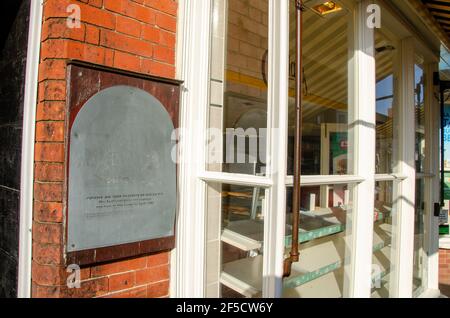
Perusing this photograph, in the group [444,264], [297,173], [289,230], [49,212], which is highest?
[297,173]

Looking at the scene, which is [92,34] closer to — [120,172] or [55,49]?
[55,49]

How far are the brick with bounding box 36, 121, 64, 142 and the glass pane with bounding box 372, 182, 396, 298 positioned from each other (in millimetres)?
2192

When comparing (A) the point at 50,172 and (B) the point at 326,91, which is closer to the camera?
(A) the point at 50,172

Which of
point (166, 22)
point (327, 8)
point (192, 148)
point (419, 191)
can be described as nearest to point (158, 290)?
point (192, 148)

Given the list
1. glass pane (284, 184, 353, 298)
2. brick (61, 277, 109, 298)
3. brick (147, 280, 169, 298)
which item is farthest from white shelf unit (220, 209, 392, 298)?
brick (61, 277, 109, 298)

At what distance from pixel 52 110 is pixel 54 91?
93 millimetres

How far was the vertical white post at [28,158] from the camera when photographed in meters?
1.59

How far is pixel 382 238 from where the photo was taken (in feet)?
8.61

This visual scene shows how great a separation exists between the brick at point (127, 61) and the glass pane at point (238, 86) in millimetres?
473

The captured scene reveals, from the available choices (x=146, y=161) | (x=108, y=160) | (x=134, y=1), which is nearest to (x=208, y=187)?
(x=146, y=161)

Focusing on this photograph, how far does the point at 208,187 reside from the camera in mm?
1896

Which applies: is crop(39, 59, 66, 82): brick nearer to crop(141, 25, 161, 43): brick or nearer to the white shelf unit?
crop(141, 25, 161, 43): brick

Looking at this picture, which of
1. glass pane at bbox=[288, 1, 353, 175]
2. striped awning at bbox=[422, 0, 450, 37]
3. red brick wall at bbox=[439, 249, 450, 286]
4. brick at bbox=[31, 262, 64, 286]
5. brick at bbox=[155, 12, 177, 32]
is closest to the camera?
brick at bbox=[31, 262, 64, 286]

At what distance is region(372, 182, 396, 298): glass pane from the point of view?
2.46 metres
